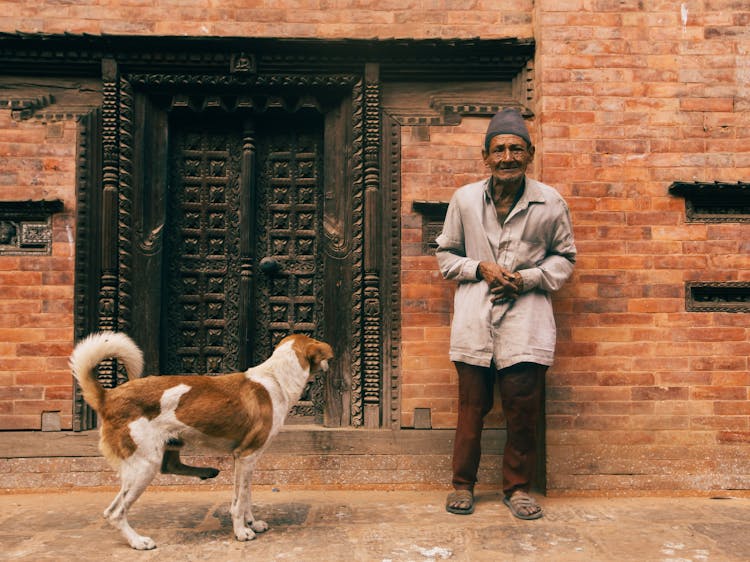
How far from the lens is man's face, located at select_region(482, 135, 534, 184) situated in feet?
13.5

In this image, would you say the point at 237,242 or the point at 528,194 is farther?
the point at 237,242

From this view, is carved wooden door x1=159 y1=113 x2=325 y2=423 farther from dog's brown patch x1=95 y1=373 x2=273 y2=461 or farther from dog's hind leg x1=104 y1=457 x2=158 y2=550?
dog's hind leg x1=104 y1=457 x2=158 y2=550

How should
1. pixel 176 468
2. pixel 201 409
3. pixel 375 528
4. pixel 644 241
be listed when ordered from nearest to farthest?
1. pixel 201 409
2. pixel 176 468
3. pixel 375 528
4. pixel 644 241

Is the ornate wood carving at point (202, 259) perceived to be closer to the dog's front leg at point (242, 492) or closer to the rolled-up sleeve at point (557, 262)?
the dog's front leg at point (242, 492)

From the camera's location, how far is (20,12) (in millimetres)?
4840

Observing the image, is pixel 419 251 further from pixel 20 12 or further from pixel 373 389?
pixel 20 12

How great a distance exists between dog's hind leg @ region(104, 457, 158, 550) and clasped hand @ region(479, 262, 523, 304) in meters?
2.21

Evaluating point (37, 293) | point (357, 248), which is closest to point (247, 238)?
point (357, 248)

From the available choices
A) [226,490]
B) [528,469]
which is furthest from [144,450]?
[528,469]

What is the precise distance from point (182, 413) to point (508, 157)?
2.46 meters

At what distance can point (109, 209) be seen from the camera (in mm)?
4797

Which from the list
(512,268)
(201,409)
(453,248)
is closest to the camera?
(201,409)

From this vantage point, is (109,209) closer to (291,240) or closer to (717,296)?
(291,240)

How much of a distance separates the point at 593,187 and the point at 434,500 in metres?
2.46
